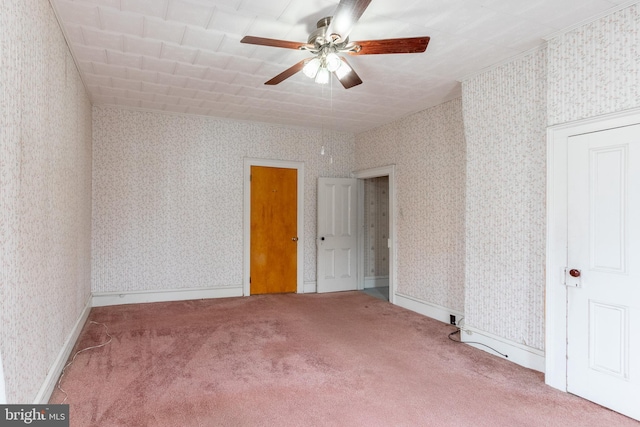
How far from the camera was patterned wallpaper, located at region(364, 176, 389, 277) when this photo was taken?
6.32 metres

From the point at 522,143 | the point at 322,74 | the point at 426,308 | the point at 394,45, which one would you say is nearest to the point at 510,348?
the point at 426,308

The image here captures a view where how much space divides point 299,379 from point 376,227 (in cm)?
402

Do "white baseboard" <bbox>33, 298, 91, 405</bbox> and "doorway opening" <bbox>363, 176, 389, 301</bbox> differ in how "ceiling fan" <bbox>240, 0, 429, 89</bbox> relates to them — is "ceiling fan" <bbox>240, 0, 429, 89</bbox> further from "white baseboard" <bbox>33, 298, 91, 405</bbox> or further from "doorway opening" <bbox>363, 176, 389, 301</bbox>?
"doorway opening" <bbox>363, 176, 389, 301</bbox>

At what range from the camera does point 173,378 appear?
2727 mm

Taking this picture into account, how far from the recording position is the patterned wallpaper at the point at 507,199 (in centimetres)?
297

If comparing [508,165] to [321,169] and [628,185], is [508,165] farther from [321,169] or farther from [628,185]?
[321,169]

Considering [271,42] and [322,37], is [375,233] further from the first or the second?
[271,42]

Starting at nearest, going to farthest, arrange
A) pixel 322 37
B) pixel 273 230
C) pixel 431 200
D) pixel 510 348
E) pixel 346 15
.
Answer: pixel 346 15, pixel 322 37, pixel 510 348, pixel 431 200, pixel 273 230

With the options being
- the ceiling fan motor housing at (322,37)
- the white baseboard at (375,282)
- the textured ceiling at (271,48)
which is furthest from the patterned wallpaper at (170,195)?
the ceiling fan motor housing at (322,37)

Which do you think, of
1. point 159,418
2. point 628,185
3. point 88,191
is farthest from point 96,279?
point 628,185

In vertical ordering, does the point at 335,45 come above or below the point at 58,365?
above

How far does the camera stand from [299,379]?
9.00 ft

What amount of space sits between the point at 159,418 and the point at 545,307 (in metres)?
2.87

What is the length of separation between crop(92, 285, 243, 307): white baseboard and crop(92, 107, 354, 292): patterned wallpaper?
0.07 m
